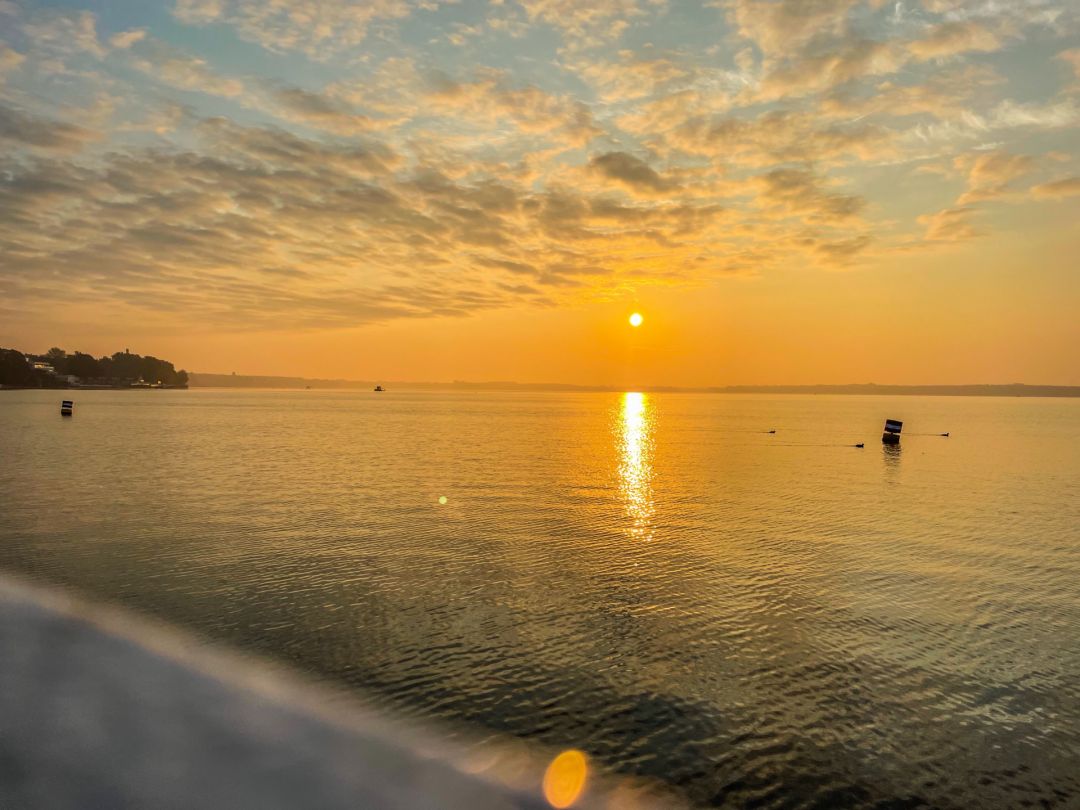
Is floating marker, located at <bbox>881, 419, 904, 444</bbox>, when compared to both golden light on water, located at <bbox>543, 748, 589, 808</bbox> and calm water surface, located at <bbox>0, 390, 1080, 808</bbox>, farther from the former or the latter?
golden light on water, located at <bbox>543, 748, 589, 808</bbox>

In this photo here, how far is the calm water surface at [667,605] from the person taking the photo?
38.1 feet

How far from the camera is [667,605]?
63.3ft

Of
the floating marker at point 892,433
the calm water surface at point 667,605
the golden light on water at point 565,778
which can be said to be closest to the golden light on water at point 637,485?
the calm water surface at point 667,605

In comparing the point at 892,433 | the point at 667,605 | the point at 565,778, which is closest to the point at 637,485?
the point at 667,605

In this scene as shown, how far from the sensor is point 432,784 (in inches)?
391

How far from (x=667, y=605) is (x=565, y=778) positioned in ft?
31.3

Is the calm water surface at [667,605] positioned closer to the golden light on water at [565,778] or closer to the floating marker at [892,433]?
the golden light on water at [565,778]

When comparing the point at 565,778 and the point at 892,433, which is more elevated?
the point at 892,433

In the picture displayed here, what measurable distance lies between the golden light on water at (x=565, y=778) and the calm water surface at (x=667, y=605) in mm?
478

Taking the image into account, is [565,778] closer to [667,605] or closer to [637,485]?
[667,605]

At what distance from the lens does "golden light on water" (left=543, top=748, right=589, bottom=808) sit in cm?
978

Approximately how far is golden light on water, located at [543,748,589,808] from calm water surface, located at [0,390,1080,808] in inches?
18.8

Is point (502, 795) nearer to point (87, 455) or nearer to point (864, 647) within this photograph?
point (864, 647)

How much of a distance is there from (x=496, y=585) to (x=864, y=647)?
11.0 meters
